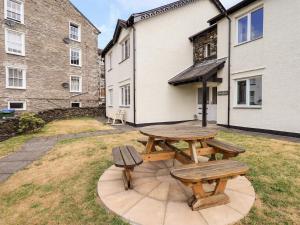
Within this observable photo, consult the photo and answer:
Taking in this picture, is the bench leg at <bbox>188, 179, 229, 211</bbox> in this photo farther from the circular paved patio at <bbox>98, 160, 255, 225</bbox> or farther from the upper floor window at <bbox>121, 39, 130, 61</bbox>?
the upper floor window at <bbox>121, 39, 130, 61</bbox>

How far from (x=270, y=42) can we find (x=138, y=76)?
6.84 m

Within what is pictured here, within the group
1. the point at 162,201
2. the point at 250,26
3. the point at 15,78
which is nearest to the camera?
the point at 162,201

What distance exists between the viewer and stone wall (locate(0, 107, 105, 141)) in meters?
9.31

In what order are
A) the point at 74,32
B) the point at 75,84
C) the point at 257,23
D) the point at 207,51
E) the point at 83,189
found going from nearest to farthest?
the point at 83,189 < the point at 257,23 < the point at 207,51 < the point at 75,84 < the point at 74,32

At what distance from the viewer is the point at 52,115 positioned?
16203 millimetres

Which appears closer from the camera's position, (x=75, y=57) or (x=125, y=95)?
(x=125, y=95)

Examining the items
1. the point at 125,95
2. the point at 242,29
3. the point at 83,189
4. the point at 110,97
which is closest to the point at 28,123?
the point at 125,95

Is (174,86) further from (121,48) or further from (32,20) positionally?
(32,20)

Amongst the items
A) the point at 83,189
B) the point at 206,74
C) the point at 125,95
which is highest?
the point at 206,74

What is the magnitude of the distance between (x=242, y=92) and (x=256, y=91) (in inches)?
31.2

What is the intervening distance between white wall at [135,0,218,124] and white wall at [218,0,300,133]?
401cm

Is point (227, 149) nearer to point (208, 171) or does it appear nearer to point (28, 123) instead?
point (208, 171)

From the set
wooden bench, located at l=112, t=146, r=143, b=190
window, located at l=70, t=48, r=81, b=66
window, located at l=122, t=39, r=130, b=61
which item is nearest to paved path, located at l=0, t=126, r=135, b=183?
wooden bench, located at l=112, t=146, r=143, b=190

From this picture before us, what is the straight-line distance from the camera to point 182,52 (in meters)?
13.2
